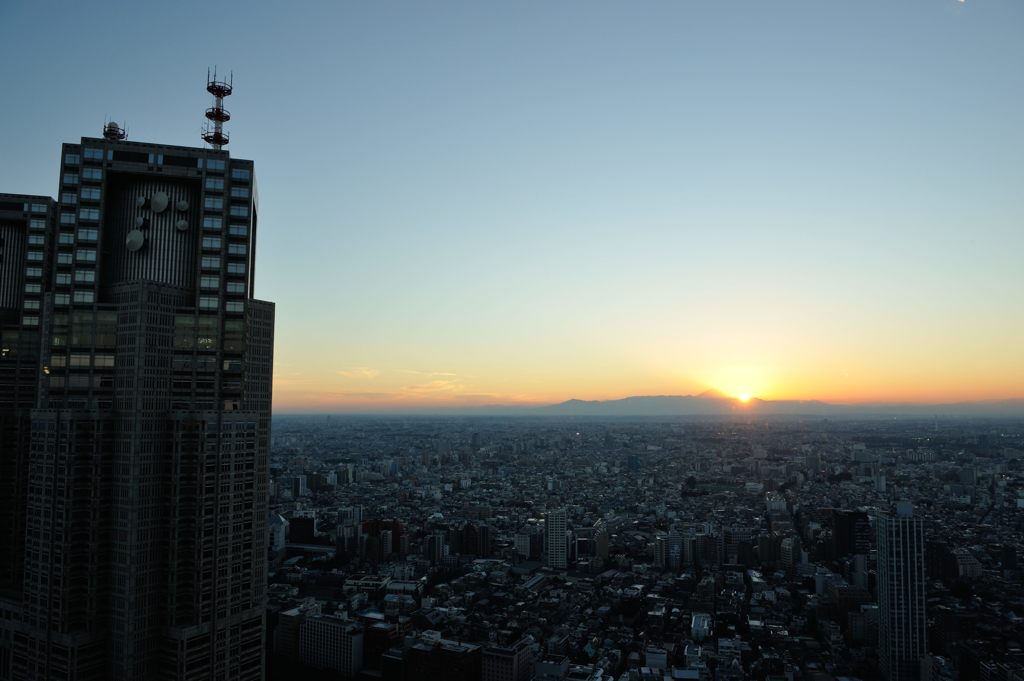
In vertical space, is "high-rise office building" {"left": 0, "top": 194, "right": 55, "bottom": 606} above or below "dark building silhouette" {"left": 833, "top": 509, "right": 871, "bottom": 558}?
above

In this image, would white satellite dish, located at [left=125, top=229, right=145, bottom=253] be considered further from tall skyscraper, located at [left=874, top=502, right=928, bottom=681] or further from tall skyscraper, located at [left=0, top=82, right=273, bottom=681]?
tall skyscraper, located at [left=874, top=502, right=928, bottom=681]

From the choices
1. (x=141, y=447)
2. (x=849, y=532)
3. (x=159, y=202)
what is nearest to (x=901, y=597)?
(x=849, y=532)

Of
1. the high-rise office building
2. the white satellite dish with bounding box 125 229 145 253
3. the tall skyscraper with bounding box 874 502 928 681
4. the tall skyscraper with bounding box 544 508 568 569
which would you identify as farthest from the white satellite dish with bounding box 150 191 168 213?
the tall skyscraper with bounding box 544 508 568 569

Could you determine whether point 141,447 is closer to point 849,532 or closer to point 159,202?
point 159,202

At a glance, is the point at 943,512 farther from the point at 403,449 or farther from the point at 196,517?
the point at 403,449

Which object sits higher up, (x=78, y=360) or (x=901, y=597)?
(x=78, y=360)

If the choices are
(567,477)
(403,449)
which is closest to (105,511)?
(567,477)

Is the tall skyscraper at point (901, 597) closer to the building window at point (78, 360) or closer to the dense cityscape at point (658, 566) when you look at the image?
the dense cityscape at point (658, 566)
